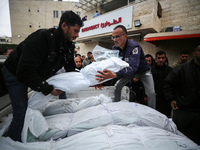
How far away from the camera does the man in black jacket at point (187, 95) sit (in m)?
1.66

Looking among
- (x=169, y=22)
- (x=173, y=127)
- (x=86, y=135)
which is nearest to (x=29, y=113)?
(x=86, y=135)

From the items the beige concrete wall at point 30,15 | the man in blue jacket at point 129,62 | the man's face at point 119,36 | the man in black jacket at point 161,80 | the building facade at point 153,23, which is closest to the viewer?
the man in blue jacket at point 129,62

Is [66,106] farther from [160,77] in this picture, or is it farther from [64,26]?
[160,77]

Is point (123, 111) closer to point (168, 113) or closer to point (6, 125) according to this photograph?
point (6, 125)

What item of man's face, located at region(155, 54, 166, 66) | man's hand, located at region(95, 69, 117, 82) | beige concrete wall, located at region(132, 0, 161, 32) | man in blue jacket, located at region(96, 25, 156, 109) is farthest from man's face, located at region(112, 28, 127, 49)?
beige concrete wall, located at region(132, 0, 161, 32)

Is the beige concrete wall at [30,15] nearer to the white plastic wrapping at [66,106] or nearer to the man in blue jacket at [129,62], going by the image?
the man in blue jacket at [129,62]

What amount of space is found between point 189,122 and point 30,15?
82.1 feet

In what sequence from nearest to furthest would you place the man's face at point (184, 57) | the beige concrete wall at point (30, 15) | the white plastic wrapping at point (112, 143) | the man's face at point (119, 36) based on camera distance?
1. the white plastic wrapping at point (112, 143)
2. the man's face at point (119, 36)
3. the man's face at point (184, 57)
4. the beige concrete wall at point (30, 15)

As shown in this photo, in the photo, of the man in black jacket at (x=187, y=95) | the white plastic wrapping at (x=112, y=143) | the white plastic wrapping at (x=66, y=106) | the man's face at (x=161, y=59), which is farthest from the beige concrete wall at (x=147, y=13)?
the white plastic wrapping at (x=112, y=143)

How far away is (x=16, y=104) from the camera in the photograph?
3.75ft

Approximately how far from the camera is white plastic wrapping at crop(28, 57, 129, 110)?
3.98 feet

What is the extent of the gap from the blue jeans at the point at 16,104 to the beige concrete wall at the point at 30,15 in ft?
73.1

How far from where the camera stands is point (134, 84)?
10.7 feet

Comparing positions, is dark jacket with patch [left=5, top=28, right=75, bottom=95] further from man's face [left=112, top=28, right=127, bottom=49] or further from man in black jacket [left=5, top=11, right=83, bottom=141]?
man's face [left=112, top=28, right=127, bottom=49]
